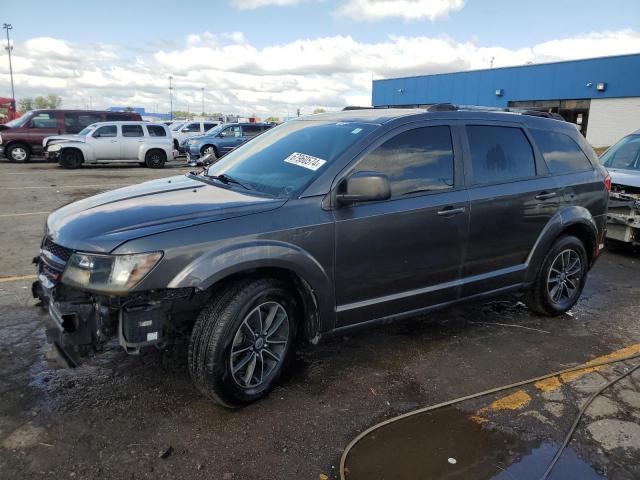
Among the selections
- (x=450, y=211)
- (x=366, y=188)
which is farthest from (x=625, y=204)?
(x=366, y=188)

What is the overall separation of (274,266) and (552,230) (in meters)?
2.72

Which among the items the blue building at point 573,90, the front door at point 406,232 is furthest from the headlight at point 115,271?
the blue building at point 573,90

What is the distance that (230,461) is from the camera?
2717mm

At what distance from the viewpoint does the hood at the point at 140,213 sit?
2.86 m

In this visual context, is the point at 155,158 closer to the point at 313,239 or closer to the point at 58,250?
the point at 58,250

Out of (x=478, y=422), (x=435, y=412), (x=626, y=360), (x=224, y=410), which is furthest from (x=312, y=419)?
(x=626, y=360)

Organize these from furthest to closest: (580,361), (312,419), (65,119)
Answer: (65,119) < (580,361) < (312,419)

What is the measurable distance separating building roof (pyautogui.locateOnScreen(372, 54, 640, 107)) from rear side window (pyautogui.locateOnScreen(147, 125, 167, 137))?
24.2 metres

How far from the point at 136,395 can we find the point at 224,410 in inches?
23.2

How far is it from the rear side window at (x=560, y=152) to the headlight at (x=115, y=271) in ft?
11.5

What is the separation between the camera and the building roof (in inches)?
1139

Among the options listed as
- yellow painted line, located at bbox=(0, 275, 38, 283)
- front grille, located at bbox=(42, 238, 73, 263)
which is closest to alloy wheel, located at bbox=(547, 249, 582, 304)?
front grille, located at bbox=(42, 238, 73, 263)

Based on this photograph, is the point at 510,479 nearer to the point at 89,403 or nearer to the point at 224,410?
the point at 224,410

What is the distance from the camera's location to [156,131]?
19594 millimetres
